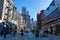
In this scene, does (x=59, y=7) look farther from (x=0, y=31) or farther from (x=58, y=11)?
(x=0, y=31)

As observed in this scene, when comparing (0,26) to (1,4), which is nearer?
(0,26)

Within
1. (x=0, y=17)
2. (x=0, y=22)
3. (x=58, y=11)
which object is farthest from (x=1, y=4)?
(x=58, y=11)

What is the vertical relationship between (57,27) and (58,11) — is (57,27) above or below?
below

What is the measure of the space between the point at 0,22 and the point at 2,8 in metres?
6.15

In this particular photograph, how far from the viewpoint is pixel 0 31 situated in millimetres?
37531

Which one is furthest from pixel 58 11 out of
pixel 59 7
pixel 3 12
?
pixel 3 12

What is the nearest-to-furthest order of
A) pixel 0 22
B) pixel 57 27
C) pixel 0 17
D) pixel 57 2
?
pixel 0 22
pixel 0 17
pixel 57 27
pixel 57 2

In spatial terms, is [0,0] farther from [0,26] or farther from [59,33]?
[59,33]

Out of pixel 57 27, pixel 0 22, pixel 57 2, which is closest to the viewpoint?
pixel 0 22

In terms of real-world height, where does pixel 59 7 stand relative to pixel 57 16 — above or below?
above

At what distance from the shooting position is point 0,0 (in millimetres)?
40031

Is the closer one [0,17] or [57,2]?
[0,17]

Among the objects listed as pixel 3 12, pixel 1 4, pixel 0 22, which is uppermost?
pixel 1 4

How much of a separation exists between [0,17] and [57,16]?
19038 mm
